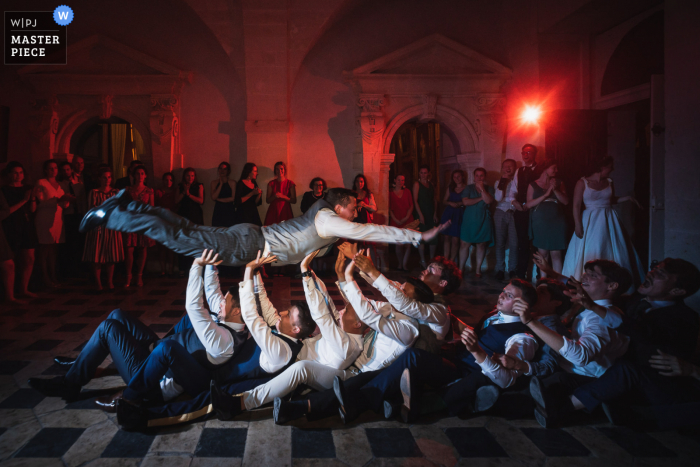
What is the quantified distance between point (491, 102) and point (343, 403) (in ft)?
21.5

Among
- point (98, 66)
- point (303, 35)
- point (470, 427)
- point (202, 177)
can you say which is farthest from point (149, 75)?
point (470, 427)

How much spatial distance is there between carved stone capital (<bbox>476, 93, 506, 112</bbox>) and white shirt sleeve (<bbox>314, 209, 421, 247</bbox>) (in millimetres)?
5733

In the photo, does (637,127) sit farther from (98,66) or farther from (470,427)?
(98,66)

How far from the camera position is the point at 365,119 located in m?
7.52

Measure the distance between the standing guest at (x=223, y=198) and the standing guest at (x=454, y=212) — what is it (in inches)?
138

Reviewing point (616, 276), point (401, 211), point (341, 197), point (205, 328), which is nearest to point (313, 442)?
point (205, 328)

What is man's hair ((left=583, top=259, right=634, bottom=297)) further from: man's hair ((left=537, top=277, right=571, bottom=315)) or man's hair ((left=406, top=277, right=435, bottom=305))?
man's hair ((left=406, top=277, right=435, bottom=305))

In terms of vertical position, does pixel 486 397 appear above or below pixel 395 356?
below

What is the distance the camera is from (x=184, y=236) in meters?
2.79

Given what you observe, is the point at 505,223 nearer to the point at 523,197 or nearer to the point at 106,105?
the point at 523,197

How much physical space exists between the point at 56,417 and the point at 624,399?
3.20 m

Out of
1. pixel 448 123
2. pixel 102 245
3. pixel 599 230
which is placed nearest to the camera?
pixel 599 230

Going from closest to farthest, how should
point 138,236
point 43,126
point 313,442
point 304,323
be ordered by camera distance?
point 313,442 → point 304,323 → point 138,236 → point 43,126

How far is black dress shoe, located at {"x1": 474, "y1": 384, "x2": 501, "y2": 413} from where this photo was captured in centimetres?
243
